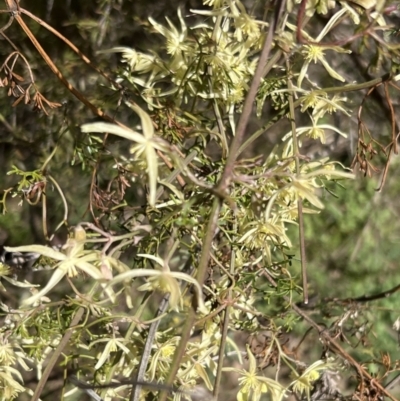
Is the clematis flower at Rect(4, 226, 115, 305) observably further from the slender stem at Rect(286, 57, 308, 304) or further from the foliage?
the slender stem at Rect(286, 57, 308, 304)

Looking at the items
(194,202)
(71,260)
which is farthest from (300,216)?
(71,260)

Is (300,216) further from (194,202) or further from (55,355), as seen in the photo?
(55,355)

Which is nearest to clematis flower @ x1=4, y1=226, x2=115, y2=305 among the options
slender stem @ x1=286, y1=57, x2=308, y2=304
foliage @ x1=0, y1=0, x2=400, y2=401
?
foliage @ x1=0, y1=0, x2=400, y2=401

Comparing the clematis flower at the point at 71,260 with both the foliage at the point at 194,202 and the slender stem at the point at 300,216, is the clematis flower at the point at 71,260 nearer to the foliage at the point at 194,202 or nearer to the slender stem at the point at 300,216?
the foliage at the point at 194,202

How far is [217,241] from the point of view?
0.71 m

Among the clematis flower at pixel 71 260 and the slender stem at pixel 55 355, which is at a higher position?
the clematis flower at pixel 71 260

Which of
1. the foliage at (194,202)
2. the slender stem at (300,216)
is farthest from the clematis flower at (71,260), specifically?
the slender stem at (300,216)

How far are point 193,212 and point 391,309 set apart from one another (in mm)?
659

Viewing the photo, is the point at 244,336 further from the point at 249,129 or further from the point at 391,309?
the point at 249,129

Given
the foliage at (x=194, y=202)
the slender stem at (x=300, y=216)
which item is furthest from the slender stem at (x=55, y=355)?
the slender stem at (x=300, y=216)

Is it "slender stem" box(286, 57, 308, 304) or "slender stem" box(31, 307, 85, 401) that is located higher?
"slender stem" box(286, 57, 308, 304)

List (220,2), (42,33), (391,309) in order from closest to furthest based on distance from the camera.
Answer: (220,2)
(42,33)
(391,309)

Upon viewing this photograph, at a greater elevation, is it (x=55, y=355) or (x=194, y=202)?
(x=194, y=202)

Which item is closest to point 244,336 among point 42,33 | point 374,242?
point 374,242
